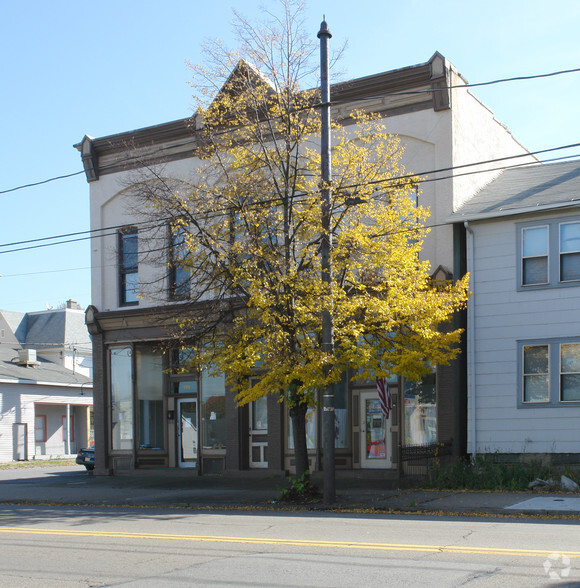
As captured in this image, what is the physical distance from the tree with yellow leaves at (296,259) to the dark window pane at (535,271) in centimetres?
296

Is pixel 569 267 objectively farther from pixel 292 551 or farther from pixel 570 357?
pixel 292 551

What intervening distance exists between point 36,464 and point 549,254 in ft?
82.8

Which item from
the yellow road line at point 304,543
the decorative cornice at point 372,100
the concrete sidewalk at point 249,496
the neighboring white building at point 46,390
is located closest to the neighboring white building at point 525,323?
the concrete sidewalk at point 249,496

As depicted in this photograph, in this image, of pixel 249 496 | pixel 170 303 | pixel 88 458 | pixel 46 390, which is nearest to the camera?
pixel 249 496

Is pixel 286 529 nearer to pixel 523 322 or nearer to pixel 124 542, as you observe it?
pixel 124 542

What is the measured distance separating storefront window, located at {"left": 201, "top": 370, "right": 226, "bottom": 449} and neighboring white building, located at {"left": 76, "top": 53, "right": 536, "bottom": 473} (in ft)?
0.12

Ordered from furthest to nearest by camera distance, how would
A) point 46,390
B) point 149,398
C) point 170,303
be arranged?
point 46,390
point 149,398
point 170,303

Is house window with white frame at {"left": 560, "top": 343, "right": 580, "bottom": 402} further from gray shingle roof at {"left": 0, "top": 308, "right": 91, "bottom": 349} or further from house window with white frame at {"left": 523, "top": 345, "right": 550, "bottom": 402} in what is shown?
gray shingle roof at {"left": 0, "top": 308, "right": 91, "bottom": 349}

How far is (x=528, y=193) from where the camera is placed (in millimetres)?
19797

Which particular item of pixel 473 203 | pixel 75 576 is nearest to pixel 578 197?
pixel 473 203

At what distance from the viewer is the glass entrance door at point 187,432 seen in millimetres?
24281

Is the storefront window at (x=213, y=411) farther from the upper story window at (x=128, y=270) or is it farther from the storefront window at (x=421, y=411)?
the storefront window at (x=421, y=411)

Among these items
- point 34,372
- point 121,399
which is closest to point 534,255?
point 121,399

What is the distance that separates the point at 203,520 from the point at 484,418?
27.2 feet
